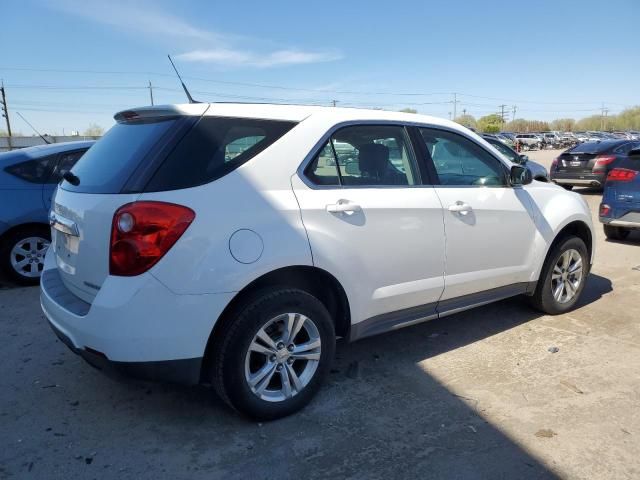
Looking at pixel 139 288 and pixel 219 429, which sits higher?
pixel 139 288

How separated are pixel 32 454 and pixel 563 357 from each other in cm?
352

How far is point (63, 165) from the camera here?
5.96 meters

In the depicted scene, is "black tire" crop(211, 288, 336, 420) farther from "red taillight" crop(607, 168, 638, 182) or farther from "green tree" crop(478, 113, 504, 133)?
"green tree" crop(478, 113, 504, 133)

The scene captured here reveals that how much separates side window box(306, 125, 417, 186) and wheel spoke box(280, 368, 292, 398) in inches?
43.8

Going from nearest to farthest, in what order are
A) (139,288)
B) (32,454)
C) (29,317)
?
(139,288), (32,454), (29,317)

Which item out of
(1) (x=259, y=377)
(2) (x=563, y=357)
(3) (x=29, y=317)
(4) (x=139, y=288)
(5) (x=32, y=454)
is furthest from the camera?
(3) (x=29, y=317)

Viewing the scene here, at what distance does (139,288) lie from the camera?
8.03 ft

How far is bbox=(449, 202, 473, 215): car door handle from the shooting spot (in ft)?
11.8

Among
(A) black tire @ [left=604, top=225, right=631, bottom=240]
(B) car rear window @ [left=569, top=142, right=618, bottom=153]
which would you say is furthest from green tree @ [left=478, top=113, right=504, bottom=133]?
(A) black tire @ [left=604, top=225, right=631, bottom=240]

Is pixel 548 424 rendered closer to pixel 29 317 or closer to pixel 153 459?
pixel 153 459

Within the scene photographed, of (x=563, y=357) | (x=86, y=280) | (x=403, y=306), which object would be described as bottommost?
(x=563, y=357)

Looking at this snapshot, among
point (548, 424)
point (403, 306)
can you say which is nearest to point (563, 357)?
point (548, 424)

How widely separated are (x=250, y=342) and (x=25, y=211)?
13.4 ft

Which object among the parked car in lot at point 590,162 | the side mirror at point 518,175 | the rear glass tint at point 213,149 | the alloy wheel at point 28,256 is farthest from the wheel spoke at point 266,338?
the parked car in lot at point 590,162
